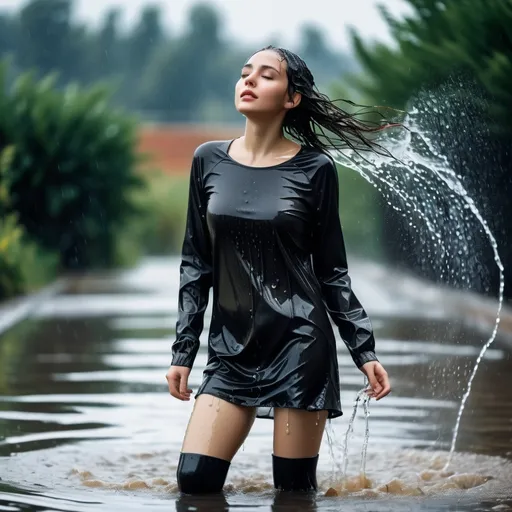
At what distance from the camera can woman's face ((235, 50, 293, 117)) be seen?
586 centimetres

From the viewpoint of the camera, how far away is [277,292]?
5.86m

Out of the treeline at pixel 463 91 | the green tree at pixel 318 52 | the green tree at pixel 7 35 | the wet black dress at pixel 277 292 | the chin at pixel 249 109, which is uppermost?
the green tree at pixel 318 52

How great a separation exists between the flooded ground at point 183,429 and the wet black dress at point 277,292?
0.51m

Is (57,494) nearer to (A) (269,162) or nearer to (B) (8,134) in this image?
(A) (269,162)

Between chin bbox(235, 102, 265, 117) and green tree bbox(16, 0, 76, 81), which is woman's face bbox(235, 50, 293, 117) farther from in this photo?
green tree bbox(16, 0, 76, 81)

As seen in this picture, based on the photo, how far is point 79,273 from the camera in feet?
127

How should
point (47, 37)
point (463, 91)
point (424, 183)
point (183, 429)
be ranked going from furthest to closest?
point (47, 37), point (183, 429), point (463, 91), point (424, 183)

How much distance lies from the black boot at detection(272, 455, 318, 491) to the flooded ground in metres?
0.06

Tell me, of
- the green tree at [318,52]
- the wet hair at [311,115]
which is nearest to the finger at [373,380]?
the wet hair at [311,115]

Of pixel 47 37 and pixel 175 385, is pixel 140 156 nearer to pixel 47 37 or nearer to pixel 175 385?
pixel 175 385

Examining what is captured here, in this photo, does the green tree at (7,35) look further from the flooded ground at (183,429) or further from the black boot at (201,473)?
the black boot at (201,473)

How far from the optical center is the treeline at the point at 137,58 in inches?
4943

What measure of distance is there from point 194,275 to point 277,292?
36cm

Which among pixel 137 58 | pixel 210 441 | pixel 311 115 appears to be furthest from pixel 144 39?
pixel 210 441
